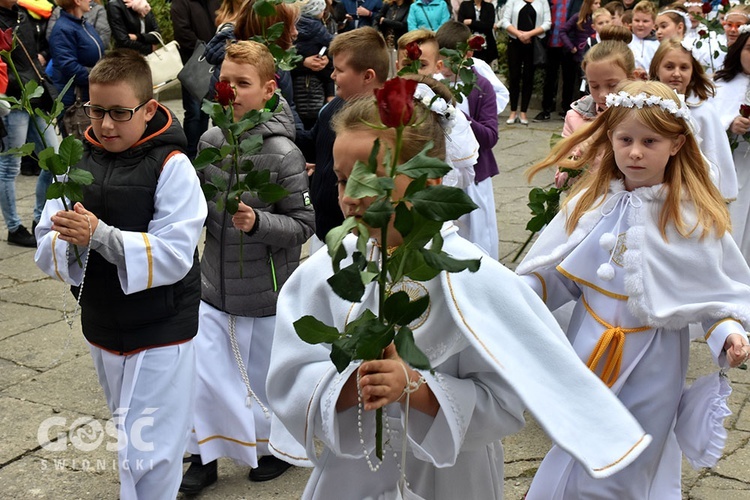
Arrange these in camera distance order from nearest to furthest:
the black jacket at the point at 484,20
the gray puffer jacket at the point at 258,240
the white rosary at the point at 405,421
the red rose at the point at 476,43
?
the white rosary at the point at 405,421, the gray puffer jacket at the point at 258,240, the red rose at the point at 476,43, the black jacket at the point at 484,20

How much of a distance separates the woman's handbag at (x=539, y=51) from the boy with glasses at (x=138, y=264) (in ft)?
32.5

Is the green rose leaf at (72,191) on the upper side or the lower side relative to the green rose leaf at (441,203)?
lower

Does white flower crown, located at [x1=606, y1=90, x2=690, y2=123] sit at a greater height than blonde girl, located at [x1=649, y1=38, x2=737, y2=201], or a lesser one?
greater

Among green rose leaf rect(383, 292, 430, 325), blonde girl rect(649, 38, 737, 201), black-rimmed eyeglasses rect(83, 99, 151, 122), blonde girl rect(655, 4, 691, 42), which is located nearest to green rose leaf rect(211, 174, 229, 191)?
black-rimmed eyeglasses rect(83, 99, 151, 122)

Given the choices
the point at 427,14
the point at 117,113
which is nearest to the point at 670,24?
the point at 427,14

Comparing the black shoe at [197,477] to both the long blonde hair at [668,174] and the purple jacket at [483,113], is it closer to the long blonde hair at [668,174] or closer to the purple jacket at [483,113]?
the long blonde hair at [668,174]

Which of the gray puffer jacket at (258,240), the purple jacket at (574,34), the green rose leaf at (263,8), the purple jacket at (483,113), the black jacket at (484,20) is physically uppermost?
the green rose leaf at (263,8)

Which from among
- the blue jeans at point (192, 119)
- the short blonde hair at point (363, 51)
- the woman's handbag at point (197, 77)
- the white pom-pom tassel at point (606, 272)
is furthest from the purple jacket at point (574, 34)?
the white pom-pom tassel at point (606, 272)

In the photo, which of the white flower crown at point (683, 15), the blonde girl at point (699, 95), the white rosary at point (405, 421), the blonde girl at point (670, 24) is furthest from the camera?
the white flower crown at point (683, 15)

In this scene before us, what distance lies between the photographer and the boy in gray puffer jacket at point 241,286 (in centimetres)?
406

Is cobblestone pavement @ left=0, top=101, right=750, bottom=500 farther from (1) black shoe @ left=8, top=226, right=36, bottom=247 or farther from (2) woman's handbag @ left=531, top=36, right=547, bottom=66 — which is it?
(2) woman's handbag @ left=531, top=36, right=547, bottom=66

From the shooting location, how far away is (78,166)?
350 centimetres

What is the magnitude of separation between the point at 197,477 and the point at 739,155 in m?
4.35

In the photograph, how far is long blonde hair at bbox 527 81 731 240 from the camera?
3.23 meters
